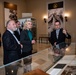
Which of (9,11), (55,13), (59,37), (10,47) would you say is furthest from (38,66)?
(55,13)

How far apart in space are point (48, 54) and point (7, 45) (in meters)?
0.92

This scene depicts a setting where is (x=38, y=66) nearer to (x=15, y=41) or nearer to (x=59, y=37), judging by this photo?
(x=15, y=41)

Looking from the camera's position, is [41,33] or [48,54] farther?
[41,33]

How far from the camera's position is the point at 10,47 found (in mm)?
2623

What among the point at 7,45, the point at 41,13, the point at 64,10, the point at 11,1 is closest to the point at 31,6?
the point at 41,13

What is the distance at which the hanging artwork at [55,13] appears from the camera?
1137cm

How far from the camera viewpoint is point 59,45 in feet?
11.9

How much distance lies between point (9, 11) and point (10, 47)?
8740 mm

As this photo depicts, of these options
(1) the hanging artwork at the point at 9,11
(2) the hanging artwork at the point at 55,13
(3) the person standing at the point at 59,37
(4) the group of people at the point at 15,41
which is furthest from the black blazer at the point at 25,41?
(2) the hanging artwork at the point at 55,13

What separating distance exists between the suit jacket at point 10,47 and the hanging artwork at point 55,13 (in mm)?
8988

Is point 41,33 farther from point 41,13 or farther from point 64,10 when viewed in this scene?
point 64,10

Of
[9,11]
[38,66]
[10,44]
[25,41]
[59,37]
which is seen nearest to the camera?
[38,66]

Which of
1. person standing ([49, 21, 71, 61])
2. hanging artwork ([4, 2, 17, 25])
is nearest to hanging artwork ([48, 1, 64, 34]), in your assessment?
hanging artwork ([4, 2, 17, 25])

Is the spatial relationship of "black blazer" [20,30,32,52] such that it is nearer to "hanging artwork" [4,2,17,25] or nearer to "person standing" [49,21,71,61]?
"person standing" [49,21,71,61]
